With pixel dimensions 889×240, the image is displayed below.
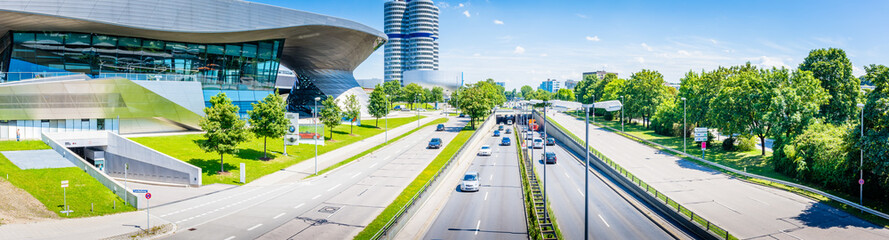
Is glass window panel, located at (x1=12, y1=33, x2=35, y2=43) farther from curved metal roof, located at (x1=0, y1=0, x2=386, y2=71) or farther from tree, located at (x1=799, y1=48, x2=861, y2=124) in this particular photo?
tree, located at (x1=799, y1=48, x2=861, y2=124)

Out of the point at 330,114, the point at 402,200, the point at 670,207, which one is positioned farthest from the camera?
the point at 330,114

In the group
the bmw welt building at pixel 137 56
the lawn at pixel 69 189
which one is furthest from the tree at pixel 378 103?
the lawn at pixel 69 189

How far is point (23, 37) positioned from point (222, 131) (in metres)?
36.2

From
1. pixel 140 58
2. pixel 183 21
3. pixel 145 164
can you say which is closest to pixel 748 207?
pixel 145 164

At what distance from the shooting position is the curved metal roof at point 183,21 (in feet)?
150

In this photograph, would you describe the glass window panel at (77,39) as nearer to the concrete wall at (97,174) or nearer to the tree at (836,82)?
the concrete wall at (97,174)

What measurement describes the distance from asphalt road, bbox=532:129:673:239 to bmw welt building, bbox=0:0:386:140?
130 feet

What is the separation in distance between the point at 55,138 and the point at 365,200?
27.6m

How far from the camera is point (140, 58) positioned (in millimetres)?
56188

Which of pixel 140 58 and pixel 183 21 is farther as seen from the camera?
pixel 140 58

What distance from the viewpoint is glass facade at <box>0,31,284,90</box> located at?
166ft

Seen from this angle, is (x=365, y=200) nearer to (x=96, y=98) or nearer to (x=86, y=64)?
(x=96, y=98)

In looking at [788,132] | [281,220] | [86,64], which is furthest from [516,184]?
[86,64]

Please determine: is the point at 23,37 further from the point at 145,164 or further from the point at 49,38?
the point at 145,164
